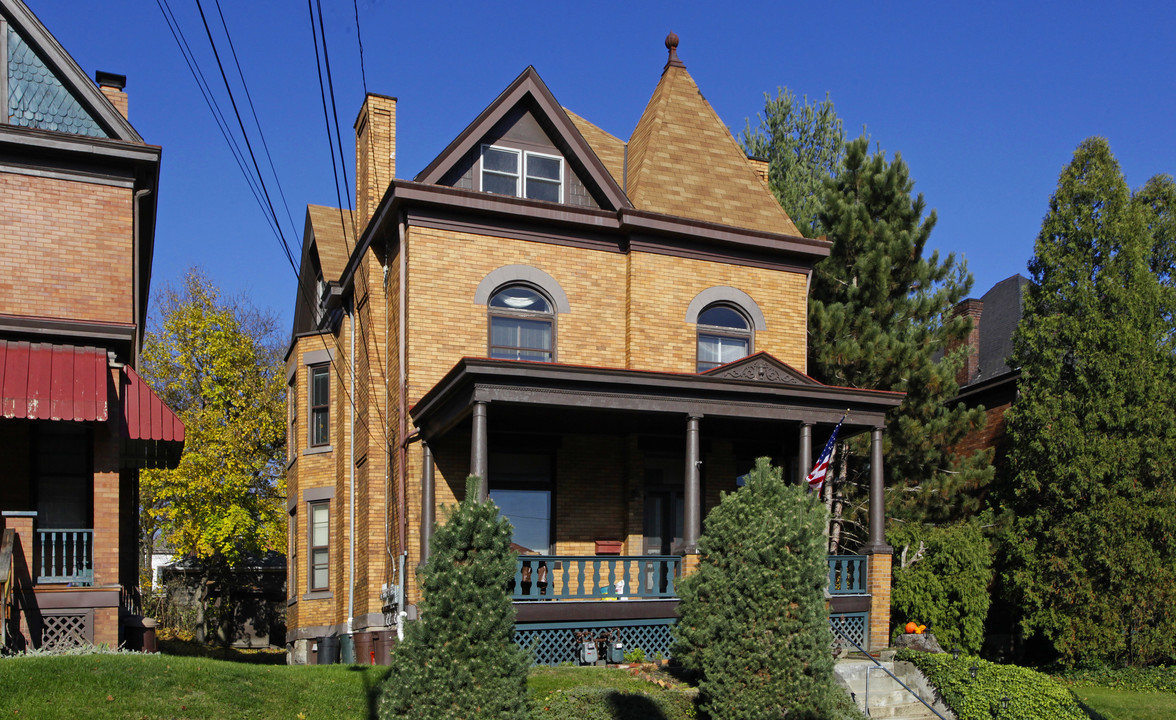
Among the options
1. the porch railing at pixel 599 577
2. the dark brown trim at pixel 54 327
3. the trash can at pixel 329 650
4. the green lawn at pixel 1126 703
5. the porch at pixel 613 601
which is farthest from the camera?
the trash can at pixel 329 650

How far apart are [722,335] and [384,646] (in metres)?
8.15

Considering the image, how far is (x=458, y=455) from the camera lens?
18.4 meters

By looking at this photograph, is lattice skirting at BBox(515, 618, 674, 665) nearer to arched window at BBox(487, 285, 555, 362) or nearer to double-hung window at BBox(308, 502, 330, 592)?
arched window at BBox(487, 285, 555, 362)

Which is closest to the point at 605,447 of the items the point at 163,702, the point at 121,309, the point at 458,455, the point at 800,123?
the point at 458,455

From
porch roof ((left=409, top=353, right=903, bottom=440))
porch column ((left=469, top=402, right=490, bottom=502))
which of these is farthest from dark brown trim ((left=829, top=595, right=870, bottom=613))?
porch column ((left=469, top=402, right=490, bottom=502))

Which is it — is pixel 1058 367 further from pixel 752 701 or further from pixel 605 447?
pixel 752 701

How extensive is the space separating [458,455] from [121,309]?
5668 mm

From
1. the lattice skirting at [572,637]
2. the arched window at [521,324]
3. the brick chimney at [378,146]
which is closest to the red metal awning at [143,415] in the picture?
the arched window at [521,324]

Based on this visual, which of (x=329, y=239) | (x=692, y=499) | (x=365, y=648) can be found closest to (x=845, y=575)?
(x=692, y=499)

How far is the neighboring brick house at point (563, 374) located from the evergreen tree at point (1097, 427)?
4.95 metres

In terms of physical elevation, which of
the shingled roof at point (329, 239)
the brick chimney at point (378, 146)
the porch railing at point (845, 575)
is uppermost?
the brick chimney at point (378, 146)

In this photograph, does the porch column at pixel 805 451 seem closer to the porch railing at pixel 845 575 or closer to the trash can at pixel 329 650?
the porch railing at pixel 845 575

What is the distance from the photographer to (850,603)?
17.6 metres

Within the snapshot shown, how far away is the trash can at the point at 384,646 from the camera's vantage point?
18000 millimetres
